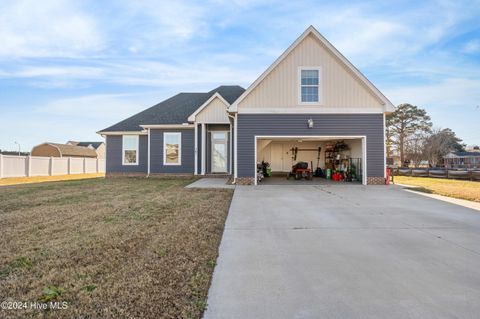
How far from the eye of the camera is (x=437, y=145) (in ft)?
120

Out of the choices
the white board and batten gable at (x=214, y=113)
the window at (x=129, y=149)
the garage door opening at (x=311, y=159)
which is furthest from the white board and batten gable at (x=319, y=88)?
the window at (x=129, y=149)

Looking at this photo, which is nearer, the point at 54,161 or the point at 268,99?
the point at 268,99

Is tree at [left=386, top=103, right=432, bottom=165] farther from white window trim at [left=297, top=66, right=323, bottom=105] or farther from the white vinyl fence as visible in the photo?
the white vinyl fence

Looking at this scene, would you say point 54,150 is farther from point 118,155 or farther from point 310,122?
point 310,122

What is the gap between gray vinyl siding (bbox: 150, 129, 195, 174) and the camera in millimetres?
15734

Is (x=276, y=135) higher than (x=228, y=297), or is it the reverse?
(x=276, y=135)

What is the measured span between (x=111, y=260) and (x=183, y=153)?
41.9ft

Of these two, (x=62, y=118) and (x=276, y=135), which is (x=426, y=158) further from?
(x=62, y=118)

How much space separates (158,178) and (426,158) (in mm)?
38487

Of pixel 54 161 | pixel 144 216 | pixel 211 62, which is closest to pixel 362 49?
pixel 211 62

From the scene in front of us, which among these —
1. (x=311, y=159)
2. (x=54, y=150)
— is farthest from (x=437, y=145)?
(x=54, y=150)

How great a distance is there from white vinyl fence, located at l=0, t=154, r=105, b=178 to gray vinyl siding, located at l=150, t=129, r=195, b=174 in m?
11.6

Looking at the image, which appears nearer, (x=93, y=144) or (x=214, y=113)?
(x=214, y=113)

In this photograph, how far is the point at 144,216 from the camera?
227 inches
